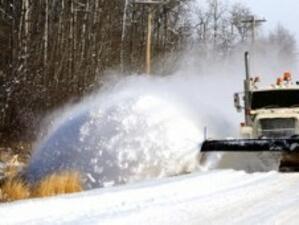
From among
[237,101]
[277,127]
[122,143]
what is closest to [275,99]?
[277,127]

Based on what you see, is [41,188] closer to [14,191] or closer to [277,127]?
[14,191]

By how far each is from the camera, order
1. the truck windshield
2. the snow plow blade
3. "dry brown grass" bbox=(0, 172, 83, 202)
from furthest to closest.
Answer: the truck windshield → the snow plow blade → "dry brown grass" bbox=(0, 172, 83, 202)

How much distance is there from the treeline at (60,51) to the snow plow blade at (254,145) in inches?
489

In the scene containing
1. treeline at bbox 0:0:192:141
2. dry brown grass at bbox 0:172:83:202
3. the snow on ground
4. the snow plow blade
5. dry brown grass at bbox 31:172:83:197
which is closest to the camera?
the snow on ground

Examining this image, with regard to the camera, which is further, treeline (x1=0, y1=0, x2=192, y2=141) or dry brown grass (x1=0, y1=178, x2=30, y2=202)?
treeline (x1=0, y1=0, x2=192, y2=141)

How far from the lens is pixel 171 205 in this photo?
26.3ft

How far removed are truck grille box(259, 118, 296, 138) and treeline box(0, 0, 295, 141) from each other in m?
11.0

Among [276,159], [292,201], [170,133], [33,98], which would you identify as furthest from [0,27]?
[292,201]

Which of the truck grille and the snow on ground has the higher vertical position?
the snow on ground

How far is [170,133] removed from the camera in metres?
14.3

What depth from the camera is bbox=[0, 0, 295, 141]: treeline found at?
2444cm

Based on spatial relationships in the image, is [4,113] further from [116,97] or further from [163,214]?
[163,214]

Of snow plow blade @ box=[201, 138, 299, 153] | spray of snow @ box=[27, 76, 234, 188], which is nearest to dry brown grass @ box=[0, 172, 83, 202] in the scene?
spray of snow @ box=[27, 76, 234, 188]

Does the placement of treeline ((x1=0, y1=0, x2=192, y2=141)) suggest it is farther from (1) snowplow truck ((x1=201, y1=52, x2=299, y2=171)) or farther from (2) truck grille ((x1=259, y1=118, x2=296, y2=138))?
(2) truck grille ((x1=259, y1=118, x2=296, y2=138))
